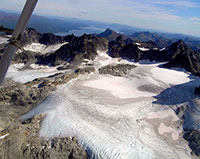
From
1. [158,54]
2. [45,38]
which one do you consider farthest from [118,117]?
[45,38]

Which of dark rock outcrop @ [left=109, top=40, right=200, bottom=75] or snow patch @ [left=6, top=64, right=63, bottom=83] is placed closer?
snow patch @ [left=6, top=64, right=63, bottom=83]

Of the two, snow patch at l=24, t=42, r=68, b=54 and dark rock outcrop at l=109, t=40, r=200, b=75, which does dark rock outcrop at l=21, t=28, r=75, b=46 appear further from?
dark rock outcrop at l=109, t=40, r=200, b=75

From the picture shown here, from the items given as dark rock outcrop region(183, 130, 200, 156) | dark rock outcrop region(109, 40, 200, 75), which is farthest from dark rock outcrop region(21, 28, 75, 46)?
dark rock outcrop region(183, 130, 200, 156)

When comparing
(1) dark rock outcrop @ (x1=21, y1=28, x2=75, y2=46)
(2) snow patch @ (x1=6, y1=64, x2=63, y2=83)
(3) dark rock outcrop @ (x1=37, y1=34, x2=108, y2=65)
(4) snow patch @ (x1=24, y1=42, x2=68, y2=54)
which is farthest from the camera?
(1) dark rock outcrop @ (x1=21, y1=28, x2=75, y2=46)

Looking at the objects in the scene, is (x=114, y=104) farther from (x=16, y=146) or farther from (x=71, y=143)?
(x=16, y=146)

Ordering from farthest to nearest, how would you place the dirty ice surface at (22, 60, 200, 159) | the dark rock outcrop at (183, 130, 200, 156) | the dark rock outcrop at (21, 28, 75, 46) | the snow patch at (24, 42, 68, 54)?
the dark rock outcrop at (21, 28, 75, 46), the snow patch at (24, 42, 68, 54), the dark rock outcrop at (183, 130, 200, 156), the dirty ice surface at (22, 60, 200, 159)

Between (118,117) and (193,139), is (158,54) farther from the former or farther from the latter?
(193,139)

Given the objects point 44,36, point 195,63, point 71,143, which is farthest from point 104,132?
point 44,36

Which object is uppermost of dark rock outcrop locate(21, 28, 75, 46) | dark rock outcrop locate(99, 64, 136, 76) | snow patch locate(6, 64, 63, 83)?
dark rock outcrop locate(21, 28, 75, 46)

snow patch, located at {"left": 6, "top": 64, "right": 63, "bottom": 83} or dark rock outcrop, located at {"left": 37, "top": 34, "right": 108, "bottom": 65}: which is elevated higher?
dark rock outcrop, located at {"left": 37, "top": 34, "right": 108, "bottom": 65}

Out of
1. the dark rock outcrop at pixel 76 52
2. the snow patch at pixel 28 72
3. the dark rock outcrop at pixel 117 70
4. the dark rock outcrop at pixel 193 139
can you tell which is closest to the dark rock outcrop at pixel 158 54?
the dark rock outcrop at pixel 76 52
